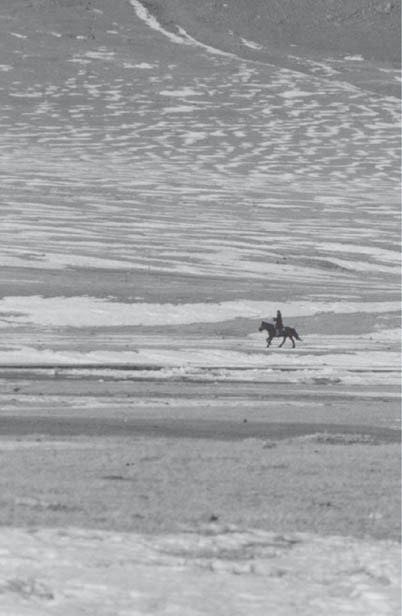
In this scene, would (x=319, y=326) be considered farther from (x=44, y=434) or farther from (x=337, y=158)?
(x=337, y=158)

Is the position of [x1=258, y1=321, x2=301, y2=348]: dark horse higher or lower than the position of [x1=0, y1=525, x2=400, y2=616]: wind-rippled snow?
lower

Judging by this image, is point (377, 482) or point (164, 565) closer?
point (164, 565)

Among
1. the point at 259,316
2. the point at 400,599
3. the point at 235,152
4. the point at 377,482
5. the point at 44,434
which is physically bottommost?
the point at 235,152

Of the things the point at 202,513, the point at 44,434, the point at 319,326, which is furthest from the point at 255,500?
the point at 319,326

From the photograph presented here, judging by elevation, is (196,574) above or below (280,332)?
above

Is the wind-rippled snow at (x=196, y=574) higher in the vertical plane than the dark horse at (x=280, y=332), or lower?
higher

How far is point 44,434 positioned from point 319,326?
22430 mm

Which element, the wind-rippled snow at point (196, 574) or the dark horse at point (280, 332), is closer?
the wind-rippled snow at point (196, 574)

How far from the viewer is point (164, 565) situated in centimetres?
1219

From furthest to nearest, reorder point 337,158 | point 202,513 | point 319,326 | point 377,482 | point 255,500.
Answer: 1. point 337,158
2. point 319,326
3. point 377,482
4. point 255,500
5. point 202,513

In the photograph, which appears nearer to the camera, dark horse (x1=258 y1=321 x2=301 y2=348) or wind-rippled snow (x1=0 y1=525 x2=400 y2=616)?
wind-rippled snow (x1=0 y1=525 x2=400 y2=616)

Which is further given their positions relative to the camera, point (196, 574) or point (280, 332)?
point (280, 332)

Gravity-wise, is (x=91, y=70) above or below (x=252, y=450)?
below

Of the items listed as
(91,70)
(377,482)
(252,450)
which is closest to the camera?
(377,482)
